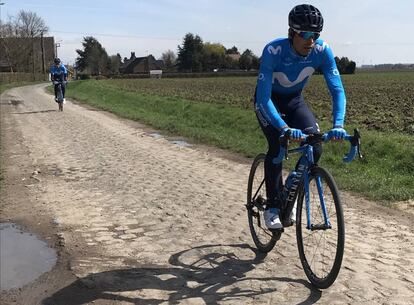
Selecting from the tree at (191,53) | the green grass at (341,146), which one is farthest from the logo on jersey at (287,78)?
the tree at (191,53)

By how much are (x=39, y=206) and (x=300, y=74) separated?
14.2 feet

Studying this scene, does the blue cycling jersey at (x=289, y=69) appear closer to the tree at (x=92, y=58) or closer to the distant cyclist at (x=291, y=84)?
the distant cyclist at (x=291, y=84)

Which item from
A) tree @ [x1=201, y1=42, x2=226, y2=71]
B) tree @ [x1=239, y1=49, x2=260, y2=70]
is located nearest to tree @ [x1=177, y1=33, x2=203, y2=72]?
tree @ [x1=201, y1=42, x2=226, y2=71]

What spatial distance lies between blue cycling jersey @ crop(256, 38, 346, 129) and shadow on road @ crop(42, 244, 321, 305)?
1460 millimetres

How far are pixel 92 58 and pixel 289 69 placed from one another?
122166 millimetres

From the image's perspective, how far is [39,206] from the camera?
23.4 feet

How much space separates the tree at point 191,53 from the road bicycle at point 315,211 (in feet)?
372

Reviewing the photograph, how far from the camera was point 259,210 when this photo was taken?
5320 millimetres

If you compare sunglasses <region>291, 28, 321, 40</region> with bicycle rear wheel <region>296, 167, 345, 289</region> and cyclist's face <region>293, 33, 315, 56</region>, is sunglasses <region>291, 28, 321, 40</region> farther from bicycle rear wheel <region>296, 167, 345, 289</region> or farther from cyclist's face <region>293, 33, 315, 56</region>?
bicycle rear wheel <region>296, 167, 345, 289</region>

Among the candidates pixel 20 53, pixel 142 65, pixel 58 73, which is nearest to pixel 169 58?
pixel 142 65

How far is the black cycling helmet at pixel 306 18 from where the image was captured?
167 inches

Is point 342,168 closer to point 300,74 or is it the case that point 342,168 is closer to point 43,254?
point 300,74

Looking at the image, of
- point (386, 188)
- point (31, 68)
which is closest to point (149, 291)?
point (386, 188)

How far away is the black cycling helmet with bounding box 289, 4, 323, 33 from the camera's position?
13.9 ft
